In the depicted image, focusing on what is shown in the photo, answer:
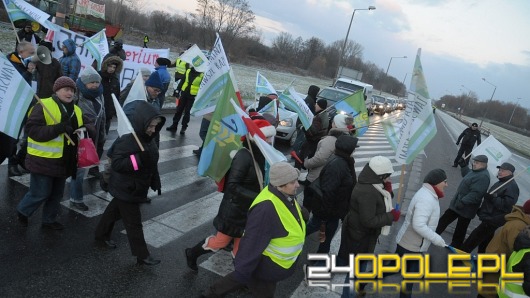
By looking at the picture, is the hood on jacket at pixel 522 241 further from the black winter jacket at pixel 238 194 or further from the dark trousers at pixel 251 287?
the black winter jacket at pixel 238 194

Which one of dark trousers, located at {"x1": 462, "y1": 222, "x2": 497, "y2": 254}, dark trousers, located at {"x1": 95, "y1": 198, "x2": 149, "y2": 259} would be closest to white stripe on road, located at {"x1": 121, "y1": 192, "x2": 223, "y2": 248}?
dark trousers, located at {"x1": 95, "y1": 198, "x2": 149, "y2": 259}

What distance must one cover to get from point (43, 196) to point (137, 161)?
143 cm

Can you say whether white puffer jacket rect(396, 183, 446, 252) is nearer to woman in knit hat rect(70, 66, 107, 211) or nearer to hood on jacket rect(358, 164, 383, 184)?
hood on jacket rect(358, 164, 383, 184)

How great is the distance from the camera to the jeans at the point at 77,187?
521 cm

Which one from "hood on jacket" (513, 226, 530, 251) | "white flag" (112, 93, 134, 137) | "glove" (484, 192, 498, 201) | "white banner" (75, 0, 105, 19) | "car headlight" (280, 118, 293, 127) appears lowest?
"car headlight" (280, 118, 293, 127)

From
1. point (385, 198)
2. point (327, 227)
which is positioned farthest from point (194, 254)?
point (385, 198)

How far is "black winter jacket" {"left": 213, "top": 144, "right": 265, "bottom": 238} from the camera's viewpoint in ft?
12.6

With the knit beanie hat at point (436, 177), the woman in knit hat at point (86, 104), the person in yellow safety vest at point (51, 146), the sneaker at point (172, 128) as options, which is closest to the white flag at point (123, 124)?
the person in yellow safety vest at point (51, 146)

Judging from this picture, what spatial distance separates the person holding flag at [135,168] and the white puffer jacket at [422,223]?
9.16ft

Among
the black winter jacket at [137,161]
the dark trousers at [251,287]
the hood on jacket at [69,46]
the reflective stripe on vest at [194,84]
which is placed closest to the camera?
the dark trousers at [251,287]

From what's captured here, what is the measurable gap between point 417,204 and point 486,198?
247 centimetres

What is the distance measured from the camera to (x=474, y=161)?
6.02 meters

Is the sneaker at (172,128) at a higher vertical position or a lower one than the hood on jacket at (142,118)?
lower

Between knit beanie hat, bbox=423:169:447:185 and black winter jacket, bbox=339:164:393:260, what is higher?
knit beanie hat, bbox=423:169:447:185
